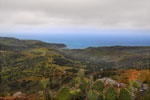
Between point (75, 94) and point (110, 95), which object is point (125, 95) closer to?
point (110, 95)

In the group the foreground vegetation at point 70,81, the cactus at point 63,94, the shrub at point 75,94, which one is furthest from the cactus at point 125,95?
the cactus at point 63,94

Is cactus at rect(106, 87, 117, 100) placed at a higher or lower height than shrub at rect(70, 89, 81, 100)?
higher

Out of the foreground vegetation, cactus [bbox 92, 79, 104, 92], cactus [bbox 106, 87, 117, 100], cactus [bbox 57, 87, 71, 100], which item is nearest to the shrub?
the foreground vegetation

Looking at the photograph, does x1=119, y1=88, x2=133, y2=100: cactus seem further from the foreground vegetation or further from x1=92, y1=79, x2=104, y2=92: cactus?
x1=92, y1=79, x2=104, y2=92: cactus

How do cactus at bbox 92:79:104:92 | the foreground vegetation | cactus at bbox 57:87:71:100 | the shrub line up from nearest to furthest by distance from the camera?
1. cactus at bbox 57:87:71:100
2. the foreground vegetation
3. the shrub
4. cactus at bbox 92:79:104:92

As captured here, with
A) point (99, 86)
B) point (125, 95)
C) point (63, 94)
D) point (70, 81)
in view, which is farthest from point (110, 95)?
point (70, 81)

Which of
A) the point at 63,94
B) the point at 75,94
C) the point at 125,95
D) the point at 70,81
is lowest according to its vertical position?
the point at 70,81

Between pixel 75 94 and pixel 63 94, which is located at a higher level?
pixel 63 94

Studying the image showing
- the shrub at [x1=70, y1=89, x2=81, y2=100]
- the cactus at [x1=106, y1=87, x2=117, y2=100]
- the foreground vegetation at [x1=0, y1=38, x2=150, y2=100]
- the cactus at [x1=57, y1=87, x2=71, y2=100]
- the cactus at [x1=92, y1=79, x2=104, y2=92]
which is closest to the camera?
the cactus at [x1=106, y1=87, x2=117, y2=100]

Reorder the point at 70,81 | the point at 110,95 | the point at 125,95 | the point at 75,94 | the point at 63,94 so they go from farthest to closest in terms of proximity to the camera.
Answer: the point at 70,81
the point at 75,94
the point at 63,94
the point at 110,95
the point at 125,95

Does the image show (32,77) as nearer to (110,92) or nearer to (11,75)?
(11,75)

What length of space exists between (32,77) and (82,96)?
2794cm

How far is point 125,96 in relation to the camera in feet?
13.6

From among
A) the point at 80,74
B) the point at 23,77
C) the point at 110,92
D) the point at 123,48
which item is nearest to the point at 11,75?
the point at 23,77
